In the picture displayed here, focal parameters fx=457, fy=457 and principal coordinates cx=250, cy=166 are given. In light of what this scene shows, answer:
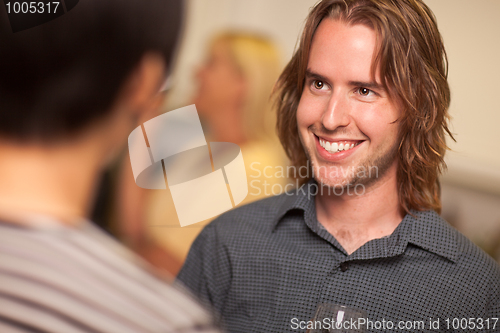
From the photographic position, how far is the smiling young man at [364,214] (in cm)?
85

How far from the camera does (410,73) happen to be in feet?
2.95

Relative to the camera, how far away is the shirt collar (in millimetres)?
884

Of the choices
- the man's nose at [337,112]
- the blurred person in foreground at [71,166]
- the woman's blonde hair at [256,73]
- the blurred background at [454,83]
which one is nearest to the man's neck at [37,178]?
the blurred person in foreground at [71,166]

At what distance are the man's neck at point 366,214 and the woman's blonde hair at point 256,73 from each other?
70 centimetres

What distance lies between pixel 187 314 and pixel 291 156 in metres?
0.71

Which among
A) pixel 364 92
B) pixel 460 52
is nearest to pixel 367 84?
pixel 364 92

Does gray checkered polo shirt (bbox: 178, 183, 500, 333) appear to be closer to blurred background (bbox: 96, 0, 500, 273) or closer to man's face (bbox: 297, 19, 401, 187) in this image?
man's face (bbox: 297, 19, 401, 187)

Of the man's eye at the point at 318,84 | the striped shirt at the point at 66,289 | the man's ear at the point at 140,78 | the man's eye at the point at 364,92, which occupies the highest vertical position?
the man's ear at the point at 140,78

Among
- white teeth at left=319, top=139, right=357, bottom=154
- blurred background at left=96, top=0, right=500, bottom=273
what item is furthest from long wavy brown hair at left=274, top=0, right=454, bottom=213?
blurred background at left=96, top=0, right=500, bottom=273

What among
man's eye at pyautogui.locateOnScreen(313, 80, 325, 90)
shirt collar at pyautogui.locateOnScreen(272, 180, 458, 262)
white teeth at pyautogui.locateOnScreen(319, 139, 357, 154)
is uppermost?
man's eye at pyautogui.locateOnScreen(313, 80, 325, 90)

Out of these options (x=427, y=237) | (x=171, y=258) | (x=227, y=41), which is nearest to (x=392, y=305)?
(x=427, y=237)

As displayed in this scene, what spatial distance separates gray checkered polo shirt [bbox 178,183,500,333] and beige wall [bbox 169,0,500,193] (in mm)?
593

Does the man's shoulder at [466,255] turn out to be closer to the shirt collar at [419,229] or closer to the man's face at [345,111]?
the shirt collar at [419,229]

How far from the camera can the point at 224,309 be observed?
3.22 feet
